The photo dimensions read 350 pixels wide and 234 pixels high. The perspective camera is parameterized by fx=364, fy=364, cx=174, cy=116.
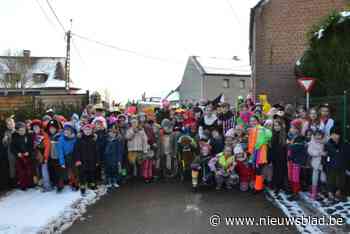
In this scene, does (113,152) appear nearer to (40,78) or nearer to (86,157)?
(86,157)

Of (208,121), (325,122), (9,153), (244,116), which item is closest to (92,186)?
(9,153)

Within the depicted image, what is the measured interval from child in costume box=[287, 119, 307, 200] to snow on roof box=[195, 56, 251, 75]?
40.8 meters

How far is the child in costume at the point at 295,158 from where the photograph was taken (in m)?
7.39

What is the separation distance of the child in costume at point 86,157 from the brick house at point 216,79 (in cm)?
3893

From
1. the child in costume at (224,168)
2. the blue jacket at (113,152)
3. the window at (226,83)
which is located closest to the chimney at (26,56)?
the window at (226,83)

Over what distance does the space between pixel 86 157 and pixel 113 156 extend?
0.69m

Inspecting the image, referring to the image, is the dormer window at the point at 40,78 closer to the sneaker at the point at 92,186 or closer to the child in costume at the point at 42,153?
the child in costume at the point at 42,153

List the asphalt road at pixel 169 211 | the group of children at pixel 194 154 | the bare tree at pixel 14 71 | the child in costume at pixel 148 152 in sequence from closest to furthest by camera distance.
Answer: the asphalt road at pixel 169 211, the group of children at pixel 194 154, the child in costume at pixel 148 152, the bare tree at pixel 14 71

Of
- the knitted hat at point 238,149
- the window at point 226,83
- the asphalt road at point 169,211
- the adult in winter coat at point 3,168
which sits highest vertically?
the window at point 226,83

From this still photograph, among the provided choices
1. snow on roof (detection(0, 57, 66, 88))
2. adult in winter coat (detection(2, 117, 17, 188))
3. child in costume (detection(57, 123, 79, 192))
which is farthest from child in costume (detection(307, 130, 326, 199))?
snow on roof (detection(0, 57, 66, 88))

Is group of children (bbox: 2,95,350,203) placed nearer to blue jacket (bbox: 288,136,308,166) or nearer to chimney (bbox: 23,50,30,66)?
blue jacket (bbox: 288,136,308,166)

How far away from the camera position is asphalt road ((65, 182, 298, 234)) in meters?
5.60

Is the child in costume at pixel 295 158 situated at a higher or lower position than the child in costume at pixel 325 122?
lower

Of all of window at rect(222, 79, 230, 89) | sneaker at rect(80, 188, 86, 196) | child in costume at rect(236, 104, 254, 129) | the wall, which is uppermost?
window at rect(222, 79, 230, 89)
